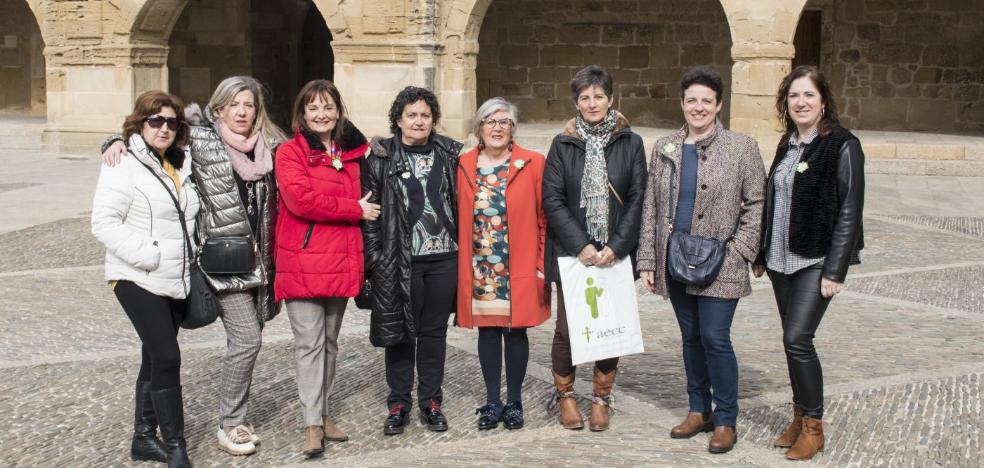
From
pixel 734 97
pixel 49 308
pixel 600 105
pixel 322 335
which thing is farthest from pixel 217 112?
pixel 734 97

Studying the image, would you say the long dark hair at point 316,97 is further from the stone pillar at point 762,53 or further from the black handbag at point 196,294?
the stone pillar at point 762,53

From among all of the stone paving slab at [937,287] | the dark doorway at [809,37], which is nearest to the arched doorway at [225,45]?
the dark doorway at [809,37]

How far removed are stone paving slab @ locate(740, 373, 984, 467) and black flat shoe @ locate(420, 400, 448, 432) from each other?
125 cm

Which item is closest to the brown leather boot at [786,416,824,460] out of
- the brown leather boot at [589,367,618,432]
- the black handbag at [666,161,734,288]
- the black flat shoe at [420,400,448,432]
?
the black handbag at [666,161,734,288]

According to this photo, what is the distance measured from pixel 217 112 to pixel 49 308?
3.33 meters

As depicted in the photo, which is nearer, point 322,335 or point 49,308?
point 322,335

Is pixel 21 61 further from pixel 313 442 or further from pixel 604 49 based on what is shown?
pixel 313 442

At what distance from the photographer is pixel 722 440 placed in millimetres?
4512

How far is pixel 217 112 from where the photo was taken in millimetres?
4488

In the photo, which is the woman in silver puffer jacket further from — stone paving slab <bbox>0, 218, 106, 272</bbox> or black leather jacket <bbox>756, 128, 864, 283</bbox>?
stone paving slab <bbox>0, 218, 106, 272</bbox>

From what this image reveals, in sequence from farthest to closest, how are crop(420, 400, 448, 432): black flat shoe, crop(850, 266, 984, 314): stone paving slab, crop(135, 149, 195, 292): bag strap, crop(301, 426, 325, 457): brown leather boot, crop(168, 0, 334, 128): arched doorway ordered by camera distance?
crop(168, 0, 334, 128): arched doorway < crop(850, 266, 984, 314): stone paving slab < crop(420, 400, 448, 432): black flat shoe < crop(301, 426, 325, 457): brown leather boot < crop(135, 149, 195, 292): bag strap

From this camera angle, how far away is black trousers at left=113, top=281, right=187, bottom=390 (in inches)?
165

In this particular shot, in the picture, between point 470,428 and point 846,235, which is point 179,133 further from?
point 846,235

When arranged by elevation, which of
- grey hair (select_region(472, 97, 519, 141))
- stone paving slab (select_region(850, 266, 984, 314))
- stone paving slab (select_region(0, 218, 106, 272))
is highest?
grey hair (select_region(472, 97, 519, 141))
